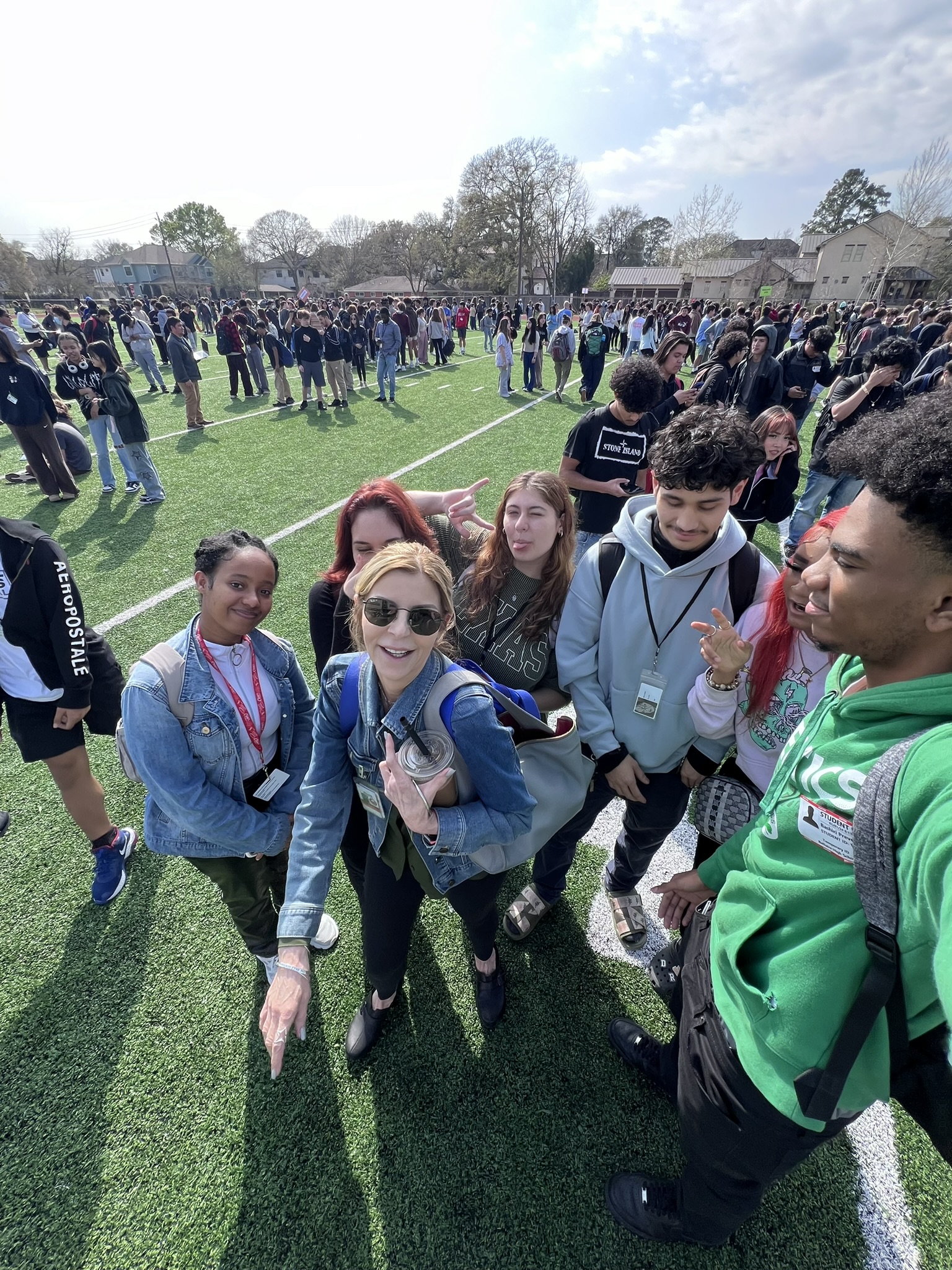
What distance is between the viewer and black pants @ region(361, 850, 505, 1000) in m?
2.08

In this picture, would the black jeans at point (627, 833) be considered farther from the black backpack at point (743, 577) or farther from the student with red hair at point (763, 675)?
the black backpack at point (743, 577)

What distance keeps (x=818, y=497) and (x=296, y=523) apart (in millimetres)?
6621

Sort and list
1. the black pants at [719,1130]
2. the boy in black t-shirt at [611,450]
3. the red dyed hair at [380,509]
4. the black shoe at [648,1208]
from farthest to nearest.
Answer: the boy in black t-shirt at [611,450], the red dyed hair at [380,509], the black shoe at [648,1208], the black pants at [719,1130]

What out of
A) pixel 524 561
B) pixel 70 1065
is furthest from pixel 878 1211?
pixel 70 1065

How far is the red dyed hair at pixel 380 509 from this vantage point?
2594 mm

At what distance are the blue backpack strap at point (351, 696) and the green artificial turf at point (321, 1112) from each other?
5.17 ft

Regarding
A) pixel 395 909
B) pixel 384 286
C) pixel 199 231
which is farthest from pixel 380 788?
pixel 199 231

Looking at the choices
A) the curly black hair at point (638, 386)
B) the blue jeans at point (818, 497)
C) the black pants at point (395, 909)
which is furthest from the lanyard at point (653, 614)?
the blue jeans at point (818, 497)

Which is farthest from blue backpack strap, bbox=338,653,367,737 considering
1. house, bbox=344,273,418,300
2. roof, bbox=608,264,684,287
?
house, bbox=344,273,418,300

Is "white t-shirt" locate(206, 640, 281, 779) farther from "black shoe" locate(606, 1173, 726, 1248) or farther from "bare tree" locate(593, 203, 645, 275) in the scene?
"bare tree" locate(593, 203, 645, 275)

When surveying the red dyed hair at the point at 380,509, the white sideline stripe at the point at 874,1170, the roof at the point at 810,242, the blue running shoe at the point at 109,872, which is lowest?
the white sideline stripe at the point at 874,1170

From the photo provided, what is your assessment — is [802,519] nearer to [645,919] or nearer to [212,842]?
[645,919]

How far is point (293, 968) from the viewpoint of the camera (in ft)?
5.40

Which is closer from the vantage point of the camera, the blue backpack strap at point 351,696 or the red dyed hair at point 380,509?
the blue backpack strap at point 351,696
